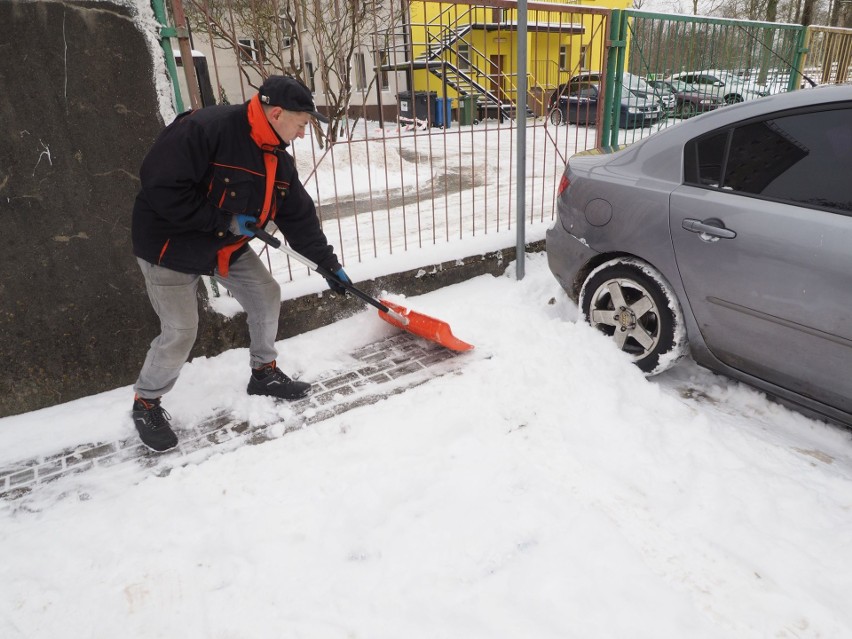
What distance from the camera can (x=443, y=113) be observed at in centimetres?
449

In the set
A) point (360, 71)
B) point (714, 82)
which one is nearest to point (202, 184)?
point (360, 71)

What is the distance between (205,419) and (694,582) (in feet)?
8.26

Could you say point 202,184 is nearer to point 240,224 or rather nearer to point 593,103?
point 240,224

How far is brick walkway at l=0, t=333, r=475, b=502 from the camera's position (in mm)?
2818

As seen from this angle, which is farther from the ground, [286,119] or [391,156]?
[286,119]

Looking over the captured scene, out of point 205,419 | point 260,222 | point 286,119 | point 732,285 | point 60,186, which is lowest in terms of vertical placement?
point 205,419

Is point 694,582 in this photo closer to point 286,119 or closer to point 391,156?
point 286,119

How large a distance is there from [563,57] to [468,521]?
418 cm

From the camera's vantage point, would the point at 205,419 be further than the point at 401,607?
Yes

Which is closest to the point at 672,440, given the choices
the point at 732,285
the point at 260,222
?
the point at 732,285

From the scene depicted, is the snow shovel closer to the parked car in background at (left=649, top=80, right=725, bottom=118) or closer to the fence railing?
the fence railing

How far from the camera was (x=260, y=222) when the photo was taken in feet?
9.52

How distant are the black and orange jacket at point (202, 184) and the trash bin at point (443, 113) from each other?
2.09 meters

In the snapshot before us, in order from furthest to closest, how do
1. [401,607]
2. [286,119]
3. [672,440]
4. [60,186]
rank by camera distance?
[60,186], [672,440], [286,119], [401,607]
